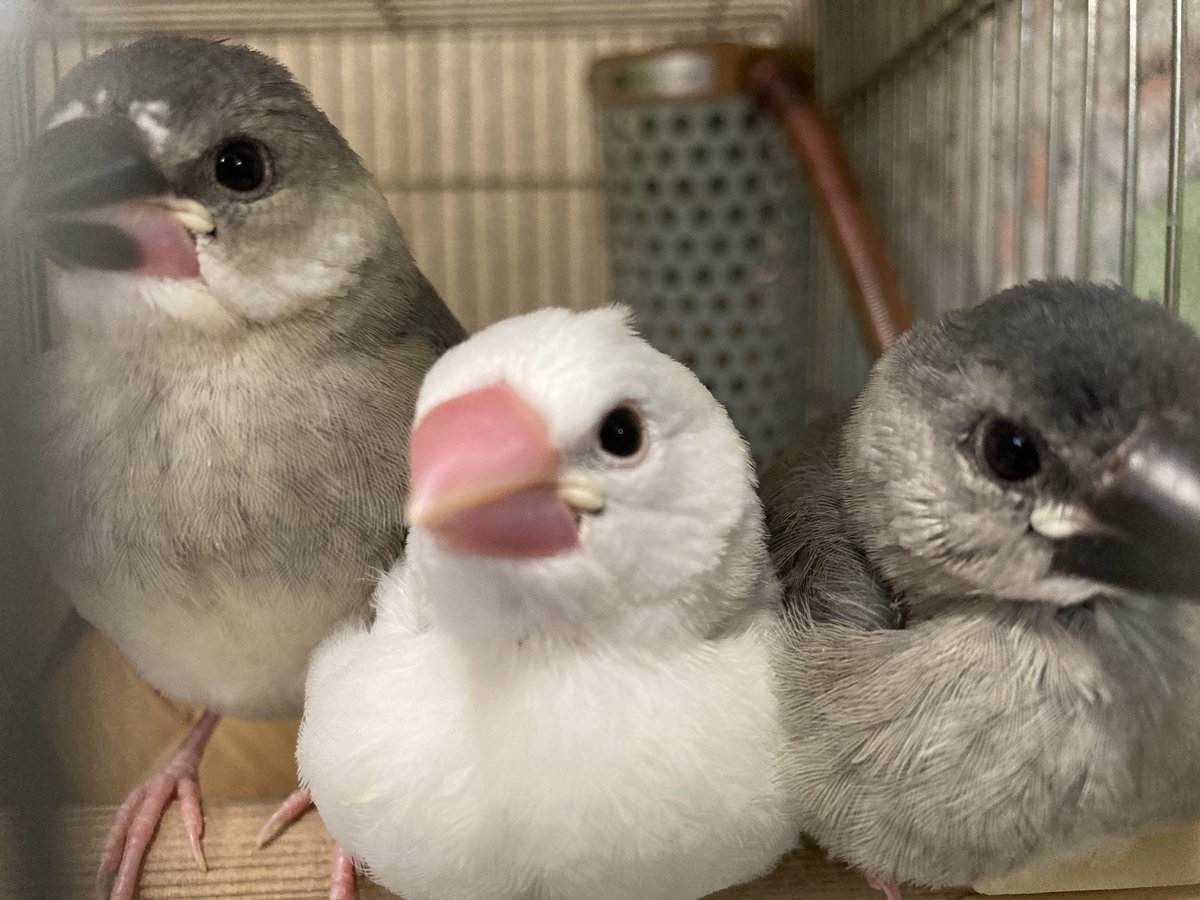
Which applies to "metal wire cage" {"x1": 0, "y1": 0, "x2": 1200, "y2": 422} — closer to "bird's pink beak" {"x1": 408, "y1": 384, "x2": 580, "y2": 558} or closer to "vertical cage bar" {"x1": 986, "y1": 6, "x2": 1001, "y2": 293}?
"vertical cage bar" {"x1": 986, "y1": 6, "x2": 1001, "y2": 293}

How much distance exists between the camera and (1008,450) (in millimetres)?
565

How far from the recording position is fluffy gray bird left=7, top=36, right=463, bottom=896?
0.67 metres

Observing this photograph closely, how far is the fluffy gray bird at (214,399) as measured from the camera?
0.67m

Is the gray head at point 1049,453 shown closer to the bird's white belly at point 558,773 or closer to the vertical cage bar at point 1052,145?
the bird's white belly at point 558,773

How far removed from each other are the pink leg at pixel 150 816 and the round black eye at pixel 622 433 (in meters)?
0.47

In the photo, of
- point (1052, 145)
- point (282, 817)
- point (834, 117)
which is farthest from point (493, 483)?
point (834, 117)

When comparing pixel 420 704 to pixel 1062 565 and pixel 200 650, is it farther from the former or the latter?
pixel 1062 565

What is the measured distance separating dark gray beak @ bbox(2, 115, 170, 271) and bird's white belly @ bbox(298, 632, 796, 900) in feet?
1.13

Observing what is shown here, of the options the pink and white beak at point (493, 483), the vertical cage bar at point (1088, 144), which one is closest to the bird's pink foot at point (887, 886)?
the pink and white beak at point (493, 483)

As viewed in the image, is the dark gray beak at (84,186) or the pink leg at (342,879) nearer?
the dark gray beak at (84,186)

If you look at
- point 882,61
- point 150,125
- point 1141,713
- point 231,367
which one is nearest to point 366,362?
point 231,367

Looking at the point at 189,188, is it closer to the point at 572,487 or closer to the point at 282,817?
the point at 572,487

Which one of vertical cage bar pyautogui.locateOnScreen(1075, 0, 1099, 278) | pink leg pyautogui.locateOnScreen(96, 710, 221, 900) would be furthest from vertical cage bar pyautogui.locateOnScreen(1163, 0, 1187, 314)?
pink leg pyautogui.locateOnScreen(96, 710, 221, 900)

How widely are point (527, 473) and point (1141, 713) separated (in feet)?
1.35
